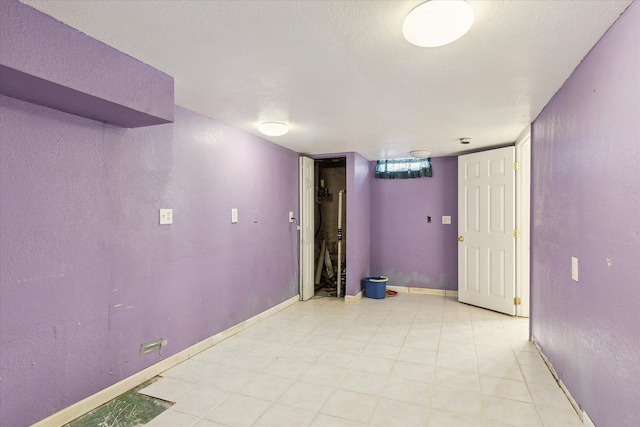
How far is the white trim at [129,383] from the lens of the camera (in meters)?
1.90

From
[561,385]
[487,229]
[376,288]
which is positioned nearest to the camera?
[561,385]

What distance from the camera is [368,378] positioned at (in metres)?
2.46

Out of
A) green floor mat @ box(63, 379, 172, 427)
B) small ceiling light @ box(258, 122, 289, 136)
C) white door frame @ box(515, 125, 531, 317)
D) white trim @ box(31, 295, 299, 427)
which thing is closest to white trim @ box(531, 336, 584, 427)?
white door frame @ box(515, 125, 531, 317)

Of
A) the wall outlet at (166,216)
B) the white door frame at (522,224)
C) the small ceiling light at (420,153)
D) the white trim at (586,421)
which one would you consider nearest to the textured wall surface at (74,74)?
the wall outlet at (166,216)

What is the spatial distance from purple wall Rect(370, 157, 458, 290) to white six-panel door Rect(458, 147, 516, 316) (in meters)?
0.41

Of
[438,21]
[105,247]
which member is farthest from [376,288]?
[438,21]

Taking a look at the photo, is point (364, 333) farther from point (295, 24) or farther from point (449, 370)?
point (295, 24)

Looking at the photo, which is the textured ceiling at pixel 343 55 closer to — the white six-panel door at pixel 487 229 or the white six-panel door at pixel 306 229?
the white six-panel door at pixel 487 229

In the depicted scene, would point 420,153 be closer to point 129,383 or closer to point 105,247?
point 105,247

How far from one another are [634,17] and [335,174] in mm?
4590

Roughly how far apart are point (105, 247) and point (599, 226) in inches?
109

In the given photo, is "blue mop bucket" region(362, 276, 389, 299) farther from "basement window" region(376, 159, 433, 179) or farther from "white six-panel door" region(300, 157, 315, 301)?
"basement window" region(376, 159, 433, 179)

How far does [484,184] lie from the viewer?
168 inches

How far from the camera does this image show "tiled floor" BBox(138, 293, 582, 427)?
1995 millimetres
